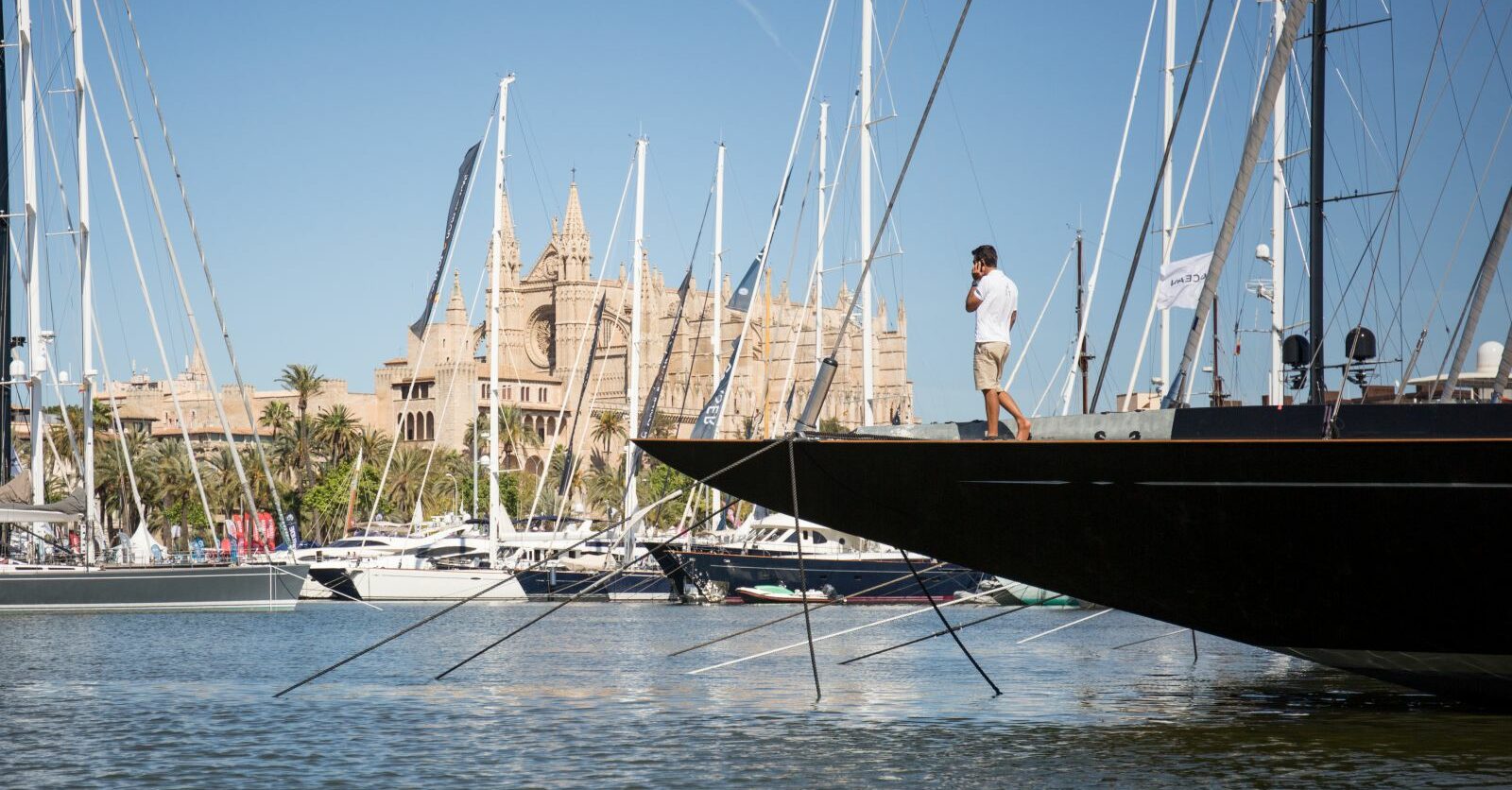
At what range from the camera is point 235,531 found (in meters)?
69.9

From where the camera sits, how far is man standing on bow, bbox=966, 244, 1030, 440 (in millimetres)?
11789

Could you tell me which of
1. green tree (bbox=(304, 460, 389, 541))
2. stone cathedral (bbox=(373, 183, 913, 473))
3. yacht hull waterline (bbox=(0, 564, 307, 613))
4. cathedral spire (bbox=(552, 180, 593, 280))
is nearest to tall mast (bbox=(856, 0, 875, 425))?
yacht hull waterline (bbox=(0, 564, 307, 613))

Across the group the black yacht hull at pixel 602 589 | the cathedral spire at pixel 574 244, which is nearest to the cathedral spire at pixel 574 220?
the cathedral spire at pixel 574 244

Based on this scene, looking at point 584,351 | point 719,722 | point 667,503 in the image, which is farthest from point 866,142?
point 584,351

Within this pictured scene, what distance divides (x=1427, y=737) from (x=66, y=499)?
2760 centimetres

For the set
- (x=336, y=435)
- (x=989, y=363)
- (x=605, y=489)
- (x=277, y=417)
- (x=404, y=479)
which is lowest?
(x=989, y=363)

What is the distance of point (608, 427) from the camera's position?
368 ft

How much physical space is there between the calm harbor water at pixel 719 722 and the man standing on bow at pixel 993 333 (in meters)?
2.30

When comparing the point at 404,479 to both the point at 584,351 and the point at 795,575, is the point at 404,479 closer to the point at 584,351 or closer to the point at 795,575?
the point at 795,575

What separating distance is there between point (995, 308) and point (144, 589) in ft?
90.3

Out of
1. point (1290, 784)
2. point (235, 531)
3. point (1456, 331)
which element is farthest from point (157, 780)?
point (235, 531)

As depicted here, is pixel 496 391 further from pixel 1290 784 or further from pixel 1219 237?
pixel 1290 784

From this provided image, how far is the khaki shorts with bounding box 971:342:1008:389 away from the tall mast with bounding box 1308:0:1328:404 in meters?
3.16

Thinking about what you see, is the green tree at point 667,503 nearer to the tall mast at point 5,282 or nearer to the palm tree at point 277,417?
the palm tree at point 277,417
